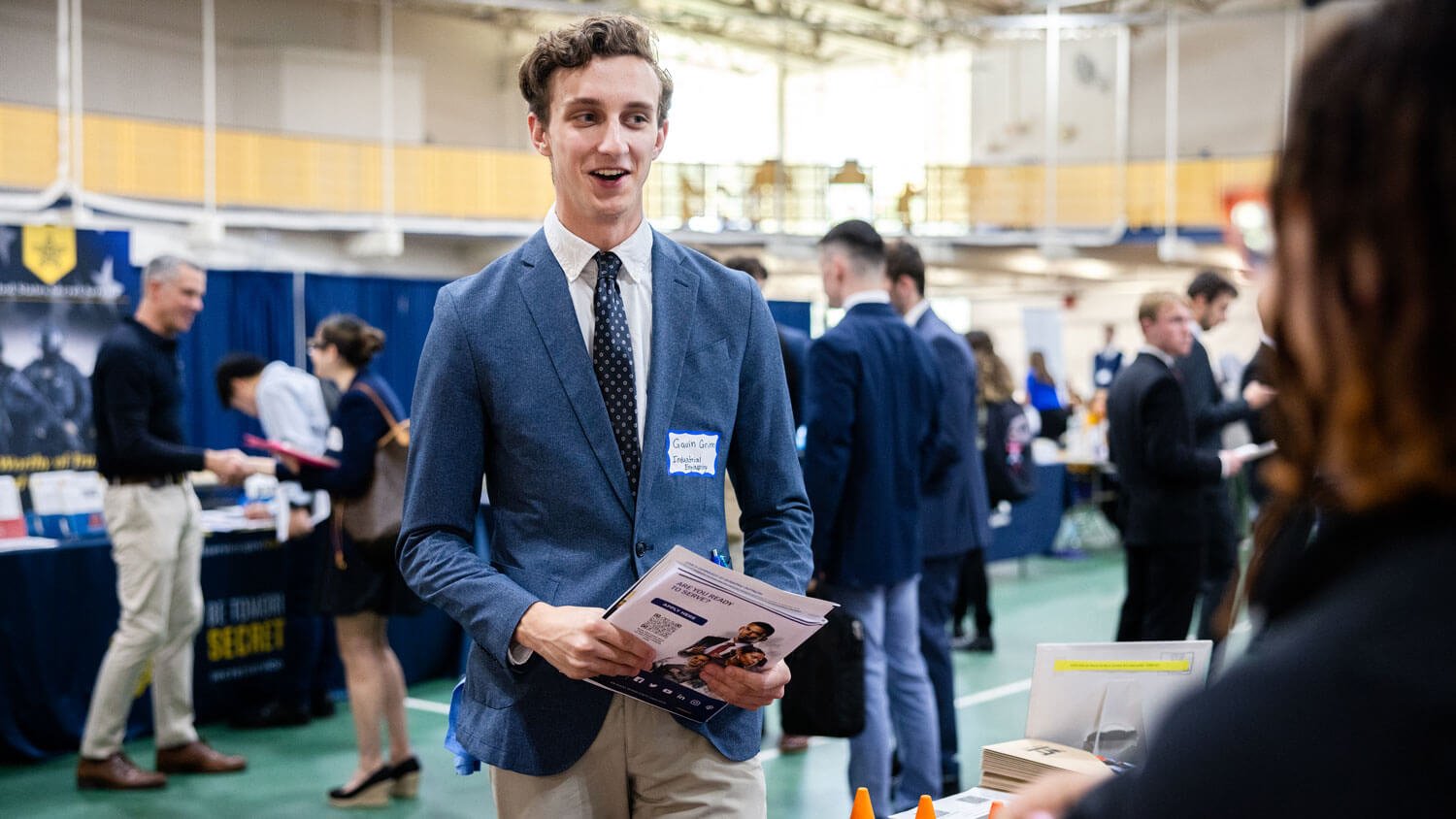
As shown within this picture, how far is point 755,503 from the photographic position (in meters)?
1.65

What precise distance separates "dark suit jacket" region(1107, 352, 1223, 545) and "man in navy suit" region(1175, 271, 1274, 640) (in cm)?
11

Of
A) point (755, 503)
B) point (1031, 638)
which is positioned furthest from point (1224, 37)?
point (755, 503)

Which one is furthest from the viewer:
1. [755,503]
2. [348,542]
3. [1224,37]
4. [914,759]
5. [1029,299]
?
[1029,299]

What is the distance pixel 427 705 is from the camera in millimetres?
5684

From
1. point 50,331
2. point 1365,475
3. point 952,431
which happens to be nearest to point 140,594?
point 50,331

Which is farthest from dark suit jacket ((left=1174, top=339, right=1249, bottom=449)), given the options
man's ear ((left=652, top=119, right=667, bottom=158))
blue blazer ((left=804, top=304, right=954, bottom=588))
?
man's ear ((left=652, top=119, right=667, bottom=158))

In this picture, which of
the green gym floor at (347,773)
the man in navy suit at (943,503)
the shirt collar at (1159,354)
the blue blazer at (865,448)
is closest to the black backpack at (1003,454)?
the green gym floor at (347,773)

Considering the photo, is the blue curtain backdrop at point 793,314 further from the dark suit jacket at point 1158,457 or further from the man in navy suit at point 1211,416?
the dark suit jacket at point 1158,457

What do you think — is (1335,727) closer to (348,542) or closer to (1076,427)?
(348,542)

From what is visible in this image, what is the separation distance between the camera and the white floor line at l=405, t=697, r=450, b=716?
5.63 metres

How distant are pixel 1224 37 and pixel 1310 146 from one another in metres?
21.0

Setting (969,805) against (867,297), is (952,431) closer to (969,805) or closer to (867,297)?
(867,297)

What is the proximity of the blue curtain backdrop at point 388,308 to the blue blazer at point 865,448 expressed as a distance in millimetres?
7716

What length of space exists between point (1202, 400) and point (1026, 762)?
11.6 feet
